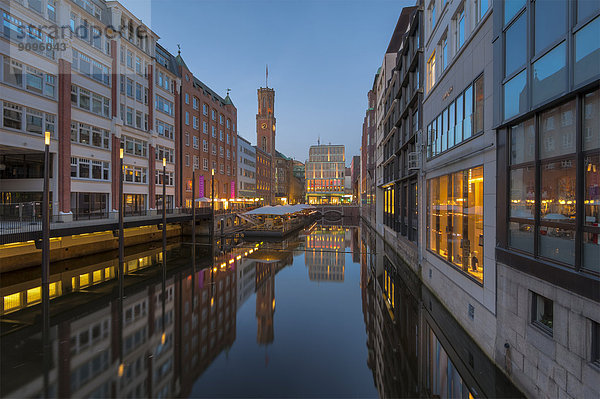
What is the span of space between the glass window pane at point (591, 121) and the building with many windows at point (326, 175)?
123m

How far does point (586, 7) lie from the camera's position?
561 cm

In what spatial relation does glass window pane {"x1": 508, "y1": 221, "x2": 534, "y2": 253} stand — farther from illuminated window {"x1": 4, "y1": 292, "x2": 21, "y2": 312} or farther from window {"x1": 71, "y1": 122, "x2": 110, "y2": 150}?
window {"x1": 71, "y1": 122, "x2": 110, "y2": 150}

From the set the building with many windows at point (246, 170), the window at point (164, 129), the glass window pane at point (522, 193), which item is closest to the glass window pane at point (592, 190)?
the glass window pane at point (522, 193)

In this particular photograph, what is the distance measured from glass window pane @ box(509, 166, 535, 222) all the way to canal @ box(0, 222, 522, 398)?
15.0 feet

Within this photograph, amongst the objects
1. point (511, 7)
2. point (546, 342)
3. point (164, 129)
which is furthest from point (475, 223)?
point (164, 129)

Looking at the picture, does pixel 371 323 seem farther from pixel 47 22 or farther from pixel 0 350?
pixel 47 22

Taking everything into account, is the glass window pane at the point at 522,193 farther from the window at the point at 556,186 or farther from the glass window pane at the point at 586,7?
the glass window pane at the point at 586,7

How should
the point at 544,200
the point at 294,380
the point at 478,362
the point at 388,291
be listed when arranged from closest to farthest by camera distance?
the point at 544,200, the point at 294,380, the point at 478,362, the point at 388,291

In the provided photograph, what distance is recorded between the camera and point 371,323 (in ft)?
40.0

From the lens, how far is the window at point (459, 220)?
414 inches

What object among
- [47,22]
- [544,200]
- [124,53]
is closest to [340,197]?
[124,53]

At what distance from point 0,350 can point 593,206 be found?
1647 centimetres

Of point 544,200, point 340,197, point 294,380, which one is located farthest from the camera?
point 340,197

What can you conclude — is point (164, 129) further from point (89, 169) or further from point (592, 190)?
point (592, 190)
